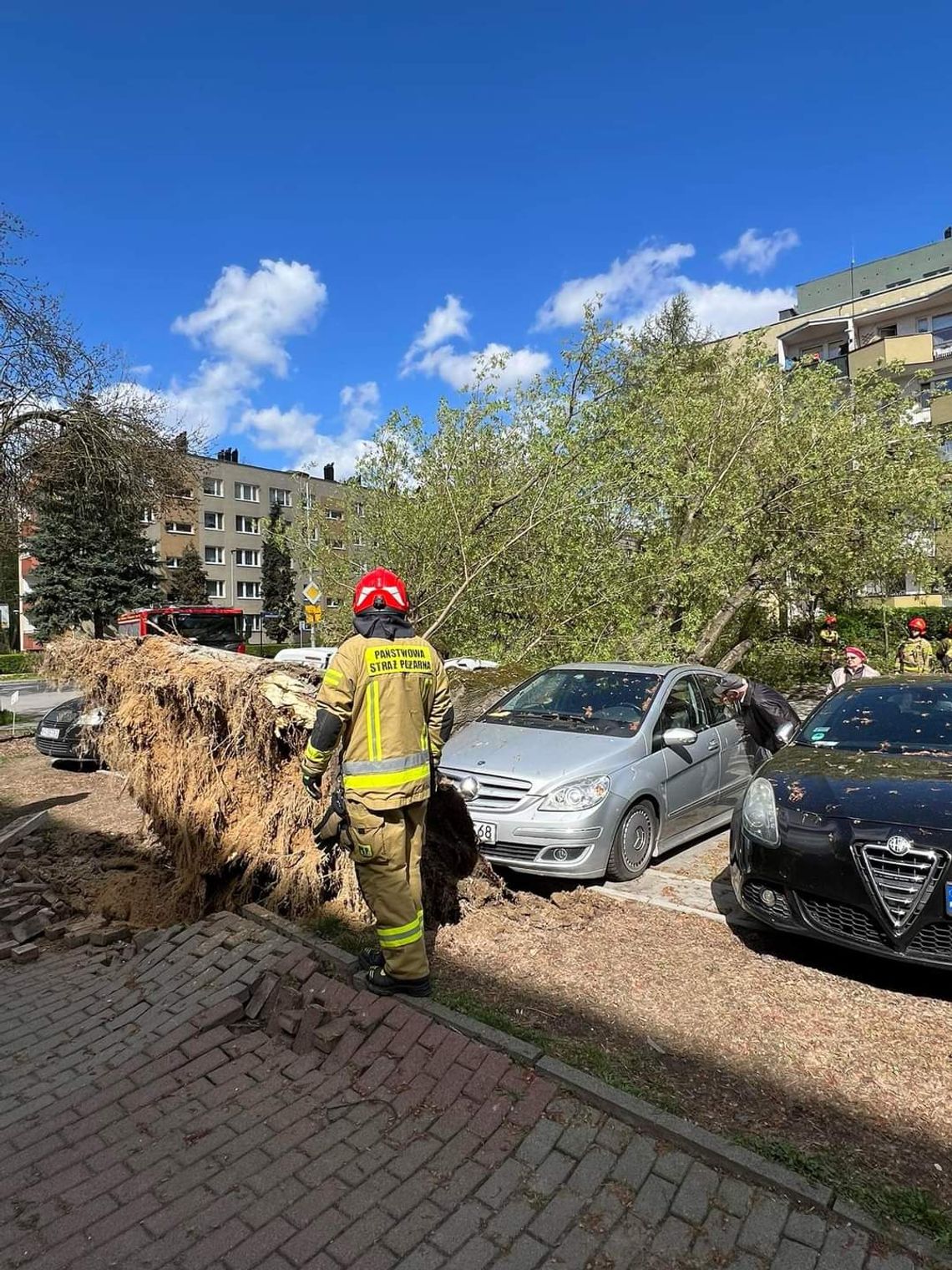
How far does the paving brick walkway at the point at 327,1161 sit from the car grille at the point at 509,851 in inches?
76.8

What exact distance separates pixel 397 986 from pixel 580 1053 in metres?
0.88

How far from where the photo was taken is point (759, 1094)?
297 cm

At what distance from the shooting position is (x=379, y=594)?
373cm

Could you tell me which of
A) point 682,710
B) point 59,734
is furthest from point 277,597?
point 682,710

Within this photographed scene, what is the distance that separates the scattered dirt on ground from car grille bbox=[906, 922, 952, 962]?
0.97 feet

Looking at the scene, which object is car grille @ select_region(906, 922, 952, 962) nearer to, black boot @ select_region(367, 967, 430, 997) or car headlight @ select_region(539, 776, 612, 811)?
car headlight @ select_region(539, 776, 612, 811)

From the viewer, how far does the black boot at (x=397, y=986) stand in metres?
3.52

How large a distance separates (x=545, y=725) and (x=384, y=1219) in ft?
14.2

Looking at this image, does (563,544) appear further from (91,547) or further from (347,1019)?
(91,547)

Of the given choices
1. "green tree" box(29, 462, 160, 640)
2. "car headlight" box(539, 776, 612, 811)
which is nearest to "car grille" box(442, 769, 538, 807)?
"car headlight" box(539, 776, 612, 811)

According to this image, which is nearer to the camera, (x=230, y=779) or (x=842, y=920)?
(x=842, y=920)

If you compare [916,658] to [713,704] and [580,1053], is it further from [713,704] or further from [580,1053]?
[580,1053]

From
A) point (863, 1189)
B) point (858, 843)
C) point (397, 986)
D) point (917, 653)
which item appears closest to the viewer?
point (863, 1189)

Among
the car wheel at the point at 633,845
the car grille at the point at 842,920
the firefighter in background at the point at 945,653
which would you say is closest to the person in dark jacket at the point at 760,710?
the car wheel at the point at 633,845
